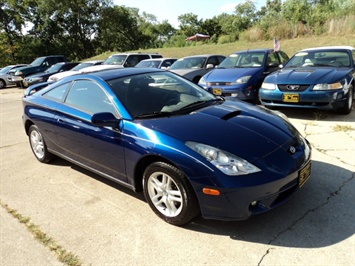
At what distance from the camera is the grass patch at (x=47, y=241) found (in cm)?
254

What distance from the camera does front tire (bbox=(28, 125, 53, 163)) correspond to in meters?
A: 4.63

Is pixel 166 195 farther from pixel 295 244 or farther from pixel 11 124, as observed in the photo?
pixel 11 124

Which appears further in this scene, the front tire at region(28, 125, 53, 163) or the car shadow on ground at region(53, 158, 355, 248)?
the front tire at region(28, 125, 53, 163)

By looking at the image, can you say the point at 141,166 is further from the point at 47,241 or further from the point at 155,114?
the point at 47,241

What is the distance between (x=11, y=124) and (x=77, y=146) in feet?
17.7

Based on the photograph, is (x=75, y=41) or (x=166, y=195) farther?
(x=75, y=41)

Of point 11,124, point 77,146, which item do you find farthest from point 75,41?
point 77,146

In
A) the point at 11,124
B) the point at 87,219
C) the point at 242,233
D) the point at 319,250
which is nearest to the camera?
the point at 319,250

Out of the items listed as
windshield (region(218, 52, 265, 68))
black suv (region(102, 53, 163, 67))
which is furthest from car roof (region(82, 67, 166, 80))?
black suv (region(102, 53, 163, 67))

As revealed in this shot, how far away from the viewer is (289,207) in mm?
3021

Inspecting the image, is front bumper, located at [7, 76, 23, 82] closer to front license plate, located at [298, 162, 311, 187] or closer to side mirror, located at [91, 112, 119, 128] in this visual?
side mirror, located at [91, 112, 119, 128]

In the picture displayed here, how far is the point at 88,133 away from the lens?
3.47m

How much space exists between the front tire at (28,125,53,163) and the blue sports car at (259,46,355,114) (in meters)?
4.42

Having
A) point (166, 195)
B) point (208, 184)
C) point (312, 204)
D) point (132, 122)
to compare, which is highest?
point (132, 122)
